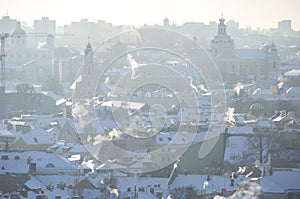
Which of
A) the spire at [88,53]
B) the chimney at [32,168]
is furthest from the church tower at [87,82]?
the chimney at [32,168]

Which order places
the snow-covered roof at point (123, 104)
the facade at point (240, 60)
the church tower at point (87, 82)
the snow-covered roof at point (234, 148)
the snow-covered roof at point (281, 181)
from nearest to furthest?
the snow-covered roof at point (281, 181), the snow-covered roof at point (234, 148), the snow-covered roof at point (123, 104), the church tower at point (87, 82), the facade at point (240, 60)

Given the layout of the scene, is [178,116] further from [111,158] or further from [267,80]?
[267,80]

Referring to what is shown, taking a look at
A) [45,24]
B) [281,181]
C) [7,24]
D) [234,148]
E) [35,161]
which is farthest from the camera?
[45,24]

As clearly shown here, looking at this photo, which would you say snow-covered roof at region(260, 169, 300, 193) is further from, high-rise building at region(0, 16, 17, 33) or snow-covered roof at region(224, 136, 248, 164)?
high-rise building at region(0, 16, 17, 33)

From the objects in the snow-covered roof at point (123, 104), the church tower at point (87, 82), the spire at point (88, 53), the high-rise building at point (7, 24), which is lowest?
the snow-covered roof at point (123, 104)

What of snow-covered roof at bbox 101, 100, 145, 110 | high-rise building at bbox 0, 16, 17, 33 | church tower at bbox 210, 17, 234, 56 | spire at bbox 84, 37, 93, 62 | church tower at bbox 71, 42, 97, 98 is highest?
high-rise building at bbox 0, 16, 17, 33

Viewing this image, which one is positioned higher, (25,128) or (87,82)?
(87,82)

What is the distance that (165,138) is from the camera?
27219 mm

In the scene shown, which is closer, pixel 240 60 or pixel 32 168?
pixel 32 168

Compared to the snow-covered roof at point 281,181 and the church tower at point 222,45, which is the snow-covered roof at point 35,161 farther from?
the church tower at point 222,45

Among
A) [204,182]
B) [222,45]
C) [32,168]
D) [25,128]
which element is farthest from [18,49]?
[204,182]

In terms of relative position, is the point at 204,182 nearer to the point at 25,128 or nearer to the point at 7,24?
the point at 25,128

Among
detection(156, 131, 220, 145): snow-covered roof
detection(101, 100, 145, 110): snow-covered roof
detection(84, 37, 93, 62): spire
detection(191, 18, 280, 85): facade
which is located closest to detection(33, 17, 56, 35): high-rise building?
detection(191, 18, 280, 85): facade

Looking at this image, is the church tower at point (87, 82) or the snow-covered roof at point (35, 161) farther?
the church tower at point (87, 82)
